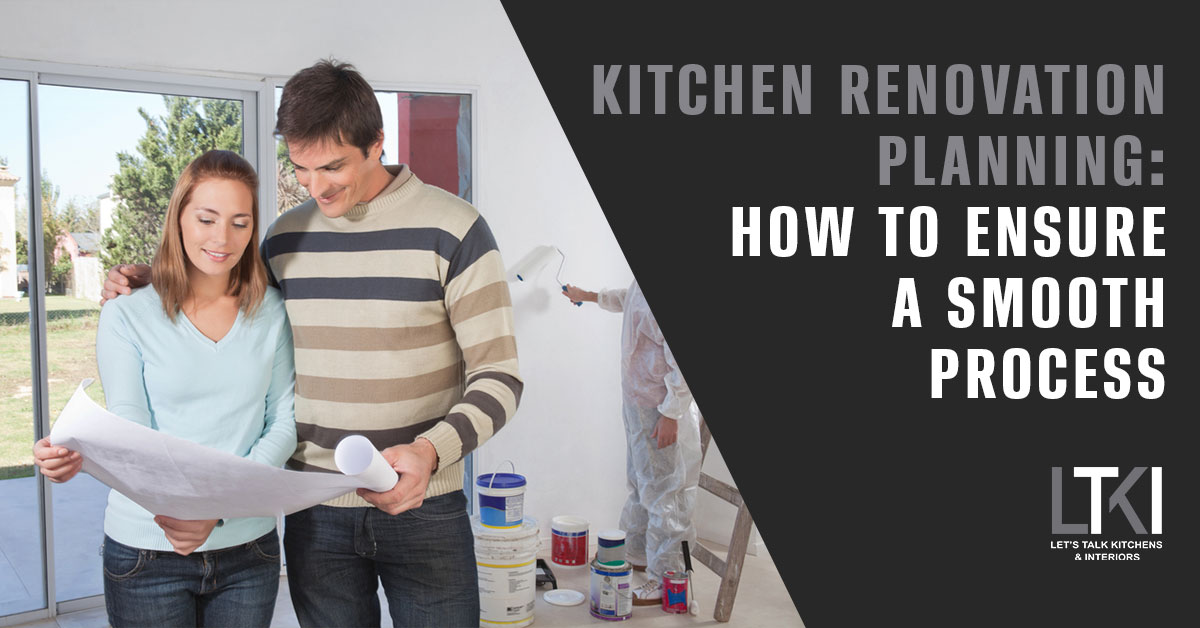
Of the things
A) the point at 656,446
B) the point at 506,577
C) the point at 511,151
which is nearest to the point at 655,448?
the point at 656,446

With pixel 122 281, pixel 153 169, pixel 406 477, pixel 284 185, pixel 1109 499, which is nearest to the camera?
pixel 406 477

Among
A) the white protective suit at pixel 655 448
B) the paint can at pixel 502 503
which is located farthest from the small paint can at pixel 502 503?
the white protective suit at pixel 655 448

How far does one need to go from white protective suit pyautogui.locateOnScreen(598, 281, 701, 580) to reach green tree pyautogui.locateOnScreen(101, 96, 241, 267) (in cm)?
160

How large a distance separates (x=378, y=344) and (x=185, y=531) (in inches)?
13.7

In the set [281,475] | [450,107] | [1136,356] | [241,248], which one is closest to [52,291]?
[450,107]

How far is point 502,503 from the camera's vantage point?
3.23 meters

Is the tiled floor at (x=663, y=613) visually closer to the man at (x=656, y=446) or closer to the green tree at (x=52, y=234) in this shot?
the man at (x=656, y=446)

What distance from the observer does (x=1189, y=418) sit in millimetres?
2312

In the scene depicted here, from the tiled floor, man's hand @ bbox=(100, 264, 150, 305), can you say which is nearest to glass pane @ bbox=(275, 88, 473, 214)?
the tiled floor

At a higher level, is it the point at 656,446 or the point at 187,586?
the point at 187,586

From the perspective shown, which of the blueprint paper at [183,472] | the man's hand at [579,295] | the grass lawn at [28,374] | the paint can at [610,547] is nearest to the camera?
the blueprint paper at [183,472]

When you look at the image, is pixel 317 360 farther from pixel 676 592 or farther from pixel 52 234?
pixel 52 234

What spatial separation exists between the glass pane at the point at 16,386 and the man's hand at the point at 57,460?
7.78 ft

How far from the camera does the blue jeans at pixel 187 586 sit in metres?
1.37
